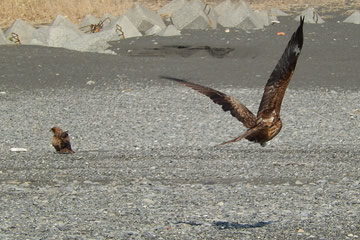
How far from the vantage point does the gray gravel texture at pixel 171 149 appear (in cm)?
777

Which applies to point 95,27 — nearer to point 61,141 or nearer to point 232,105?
Result: point 61,141

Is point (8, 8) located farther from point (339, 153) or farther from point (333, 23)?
point (339, 153)

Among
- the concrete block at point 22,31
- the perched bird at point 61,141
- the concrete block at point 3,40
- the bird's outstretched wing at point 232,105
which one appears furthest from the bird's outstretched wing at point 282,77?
the concrete block at point 22,31

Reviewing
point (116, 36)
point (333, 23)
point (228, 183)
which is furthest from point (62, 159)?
point (333, 23)

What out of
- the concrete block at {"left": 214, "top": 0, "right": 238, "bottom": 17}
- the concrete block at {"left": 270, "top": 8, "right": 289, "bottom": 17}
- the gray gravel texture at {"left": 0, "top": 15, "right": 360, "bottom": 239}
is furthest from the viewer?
the concrete block at {"left": 270, "top": 8, "right": 289, "bottom": 17}

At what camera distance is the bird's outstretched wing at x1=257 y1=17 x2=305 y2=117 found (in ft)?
21.4

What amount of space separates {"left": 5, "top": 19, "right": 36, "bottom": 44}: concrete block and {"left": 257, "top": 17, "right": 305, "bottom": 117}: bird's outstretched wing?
1106 centimetres

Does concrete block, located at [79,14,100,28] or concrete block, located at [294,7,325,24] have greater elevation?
concrete block, located at [79,14,100,28]

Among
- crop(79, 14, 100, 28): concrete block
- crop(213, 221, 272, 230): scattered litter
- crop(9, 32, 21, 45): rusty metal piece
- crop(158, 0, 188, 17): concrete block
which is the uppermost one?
crop(213, 221, 272, 230): scattered litter

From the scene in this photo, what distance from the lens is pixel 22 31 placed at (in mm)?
17359

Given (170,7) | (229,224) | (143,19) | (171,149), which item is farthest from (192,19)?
(229,224)

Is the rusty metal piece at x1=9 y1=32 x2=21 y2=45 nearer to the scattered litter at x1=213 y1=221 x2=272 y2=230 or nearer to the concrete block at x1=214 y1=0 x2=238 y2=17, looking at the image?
the concrete block at x1=214 y1=0 x2=238 y2=17

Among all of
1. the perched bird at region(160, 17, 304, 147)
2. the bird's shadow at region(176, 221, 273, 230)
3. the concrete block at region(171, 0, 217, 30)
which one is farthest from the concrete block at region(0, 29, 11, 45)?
the perched bird at region(160, 17, 304, 147)

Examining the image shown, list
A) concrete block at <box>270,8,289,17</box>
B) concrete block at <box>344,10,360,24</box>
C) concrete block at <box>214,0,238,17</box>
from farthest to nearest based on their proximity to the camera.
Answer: concrete block at <box>270,8,289,17</box> → concrete block at <box>214,0,238,17</box> → concrete block at <box>344,10,360,24</box>
